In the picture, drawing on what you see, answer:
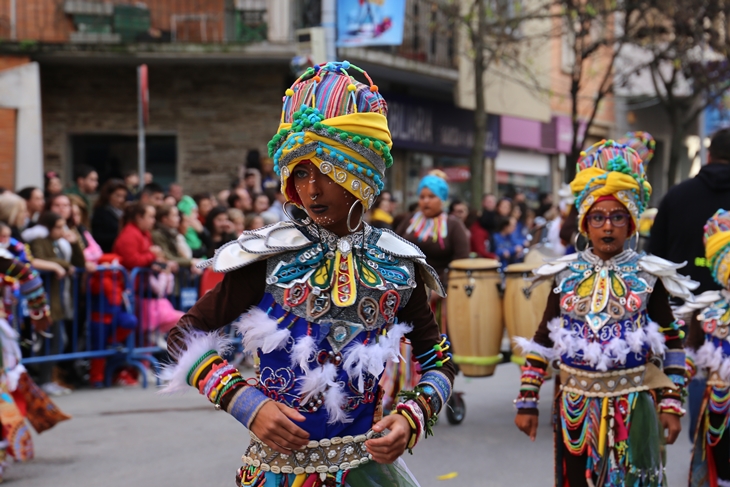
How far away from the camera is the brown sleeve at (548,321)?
5.04 metres

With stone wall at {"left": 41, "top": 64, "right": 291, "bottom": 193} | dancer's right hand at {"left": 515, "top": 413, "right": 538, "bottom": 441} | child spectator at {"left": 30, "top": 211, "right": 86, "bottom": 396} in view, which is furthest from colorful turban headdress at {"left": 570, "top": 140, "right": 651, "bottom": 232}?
stone wall at {"left": 41, "top": 64, "right": 291, "bottom": 193}

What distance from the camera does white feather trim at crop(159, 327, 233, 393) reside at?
9.95 ft

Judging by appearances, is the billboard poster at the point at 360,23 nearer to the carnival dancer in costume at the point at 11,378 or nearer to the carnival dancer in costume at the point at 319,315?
the carnival dancer in costume at the point at 11,378

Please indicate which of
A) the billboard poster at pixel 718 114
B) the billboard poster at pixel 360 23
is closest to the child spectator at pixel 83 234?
the billboard poster at pixel 360 23

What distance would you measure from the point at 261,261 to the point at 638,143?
6062mm

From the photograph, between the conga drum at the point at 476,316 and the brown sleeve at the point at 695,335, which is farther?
the conga drum at the point at 476,316

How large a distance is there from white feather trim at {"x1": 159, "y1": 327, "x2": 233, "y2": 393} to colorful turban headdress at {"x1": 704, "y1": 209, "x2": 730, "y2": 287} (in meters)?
3.64

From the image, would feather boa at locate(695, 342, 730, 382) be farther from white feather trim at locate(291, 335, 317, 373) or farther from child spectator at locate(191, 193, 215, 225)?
child spectator at locate(191, 193, 215, 225)

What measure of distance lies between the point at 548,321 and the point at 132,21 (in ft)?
43.7

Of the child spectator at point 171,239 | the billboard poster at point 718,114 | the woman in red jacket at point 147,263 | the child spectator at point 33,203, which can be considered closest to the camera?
the child spectator at point 33,203

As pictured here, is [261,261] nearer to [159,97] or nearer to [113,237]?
[113,237]

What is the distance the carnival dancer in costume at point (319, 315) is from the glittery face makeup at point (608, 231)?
6.47 feet

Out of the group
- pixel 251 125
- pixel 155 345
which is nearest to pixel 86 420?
pixel 155 345

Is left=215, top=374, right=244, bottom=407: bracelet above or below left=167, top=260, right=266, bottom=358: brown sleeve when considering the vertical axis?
below
